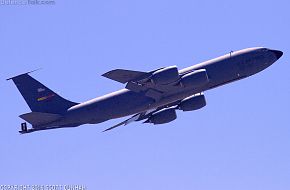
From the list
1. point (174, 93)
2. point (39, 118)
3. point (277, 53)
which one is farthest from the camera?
point (277, 53)

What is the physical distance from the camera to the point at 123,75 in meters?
62.5

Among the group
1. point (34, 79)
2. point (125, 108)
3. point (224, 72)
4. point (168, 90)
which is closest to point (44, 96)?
point (34, 79)

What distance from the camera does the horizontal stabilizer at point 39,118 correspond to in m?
63.5

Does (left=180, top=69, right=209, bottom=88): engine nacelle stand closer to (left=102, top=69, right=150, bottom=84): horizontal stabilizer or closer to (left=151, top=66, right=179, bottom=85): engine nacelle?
(left=151, top=66, right=179, bottom=85): engine nacelle

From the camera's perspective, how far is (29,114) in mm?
63344

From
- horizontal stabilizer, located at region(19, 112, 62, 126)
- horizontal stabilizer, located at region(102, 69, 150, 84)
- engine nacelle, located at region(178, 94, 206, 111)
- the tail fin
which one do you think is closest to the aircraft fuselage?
horizontal stabilizer, located at region(19, 112, 62, 126)

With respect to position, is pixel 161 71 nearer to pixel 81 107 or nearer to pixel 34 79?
pixel 81 107

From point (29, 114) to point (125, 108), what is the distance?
1032 cm

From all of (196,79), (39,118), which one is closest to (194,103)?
(196,79)

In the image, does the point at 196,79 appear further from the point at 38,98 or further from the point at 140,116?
the point at 38,98

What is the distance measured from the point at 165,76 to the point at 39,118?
14.5 metres

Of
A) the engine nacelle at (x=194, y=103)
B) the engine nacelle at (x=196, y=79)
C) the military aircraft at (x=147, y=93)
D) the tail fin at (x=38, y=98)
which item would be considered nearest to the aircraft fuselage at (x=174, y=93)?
the military aircraft at (x=147, y=93)

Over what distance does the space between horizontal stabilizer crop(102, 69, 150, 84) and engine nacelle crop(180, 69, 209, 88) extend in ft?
13.8

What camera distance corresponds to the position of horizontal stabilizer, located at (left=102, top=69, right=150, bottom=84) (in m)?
61.7
